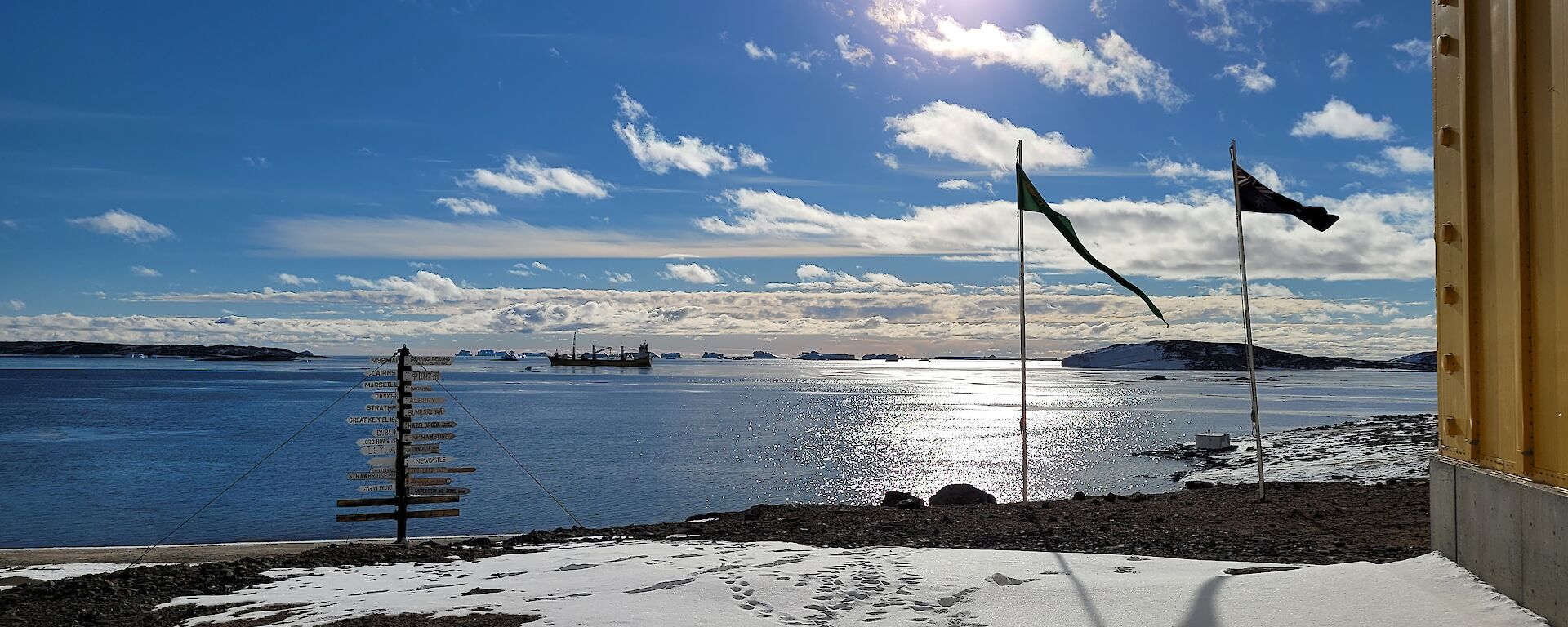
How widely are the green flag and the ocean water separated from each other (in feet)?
49.6

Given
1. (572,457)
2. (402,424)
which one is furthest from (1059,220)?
(572,457)

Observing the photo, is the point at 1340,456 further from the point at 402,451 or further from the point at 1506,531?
the point at 402,451

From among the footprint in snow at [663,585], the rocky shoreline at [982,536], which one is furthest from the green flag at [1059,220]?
the footprint in snow at [663,585]

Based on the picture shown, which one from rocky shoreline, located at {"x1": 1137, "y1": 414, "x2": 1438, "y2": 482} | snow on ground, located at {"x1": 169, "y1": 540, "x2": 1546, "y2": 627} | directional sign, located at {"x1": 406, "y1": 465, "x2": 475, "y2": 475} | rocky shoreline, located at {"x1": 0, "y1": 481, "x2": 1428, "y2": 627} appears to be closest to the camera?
snow on ground, located at {"x1": 169, "y1": 540, "x2": 1546, "y2": 627}

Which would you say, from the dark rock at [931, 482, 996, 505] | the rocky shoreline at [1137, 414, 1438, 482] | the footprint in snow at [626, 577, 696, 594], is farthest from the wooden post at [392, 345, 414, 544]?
the rocky shoreline at [1137, 414, 1438, 482]

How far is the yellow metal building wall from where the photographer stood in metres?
5.88

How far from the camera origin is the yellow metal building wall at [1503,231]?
5.88 m

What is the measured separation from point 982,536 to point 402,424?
860cm

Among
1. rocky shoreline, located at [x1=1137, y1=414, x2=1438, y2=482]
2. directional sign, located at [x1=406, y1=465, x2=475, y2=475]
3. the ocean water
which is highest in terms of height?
directional sign, located at [x1=406, y1=465, x2=475, y2=475]

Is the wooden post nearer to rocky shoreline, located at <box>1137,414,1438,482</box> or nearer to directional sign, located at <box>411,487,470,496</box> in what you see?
directional sign, located at <box>411,487,470,496</box>

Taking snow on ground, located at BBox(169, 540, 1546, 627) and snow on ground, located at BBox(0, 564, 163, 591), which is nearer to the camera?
snow on ground, located at BBox(169, 540, 1546, 627)

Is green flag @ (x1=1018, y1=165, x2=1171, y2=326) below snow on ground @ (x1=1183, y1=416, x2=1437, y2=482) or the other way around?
the other way around

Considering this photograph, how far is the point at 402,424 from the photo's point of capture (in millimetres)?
15141

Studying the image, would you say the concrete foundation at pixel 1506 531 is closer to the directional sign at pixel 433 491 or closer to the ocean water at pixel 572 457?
the directional sign at pixel 433 491
